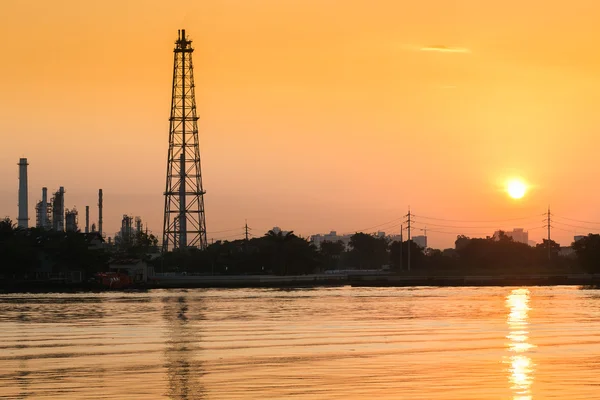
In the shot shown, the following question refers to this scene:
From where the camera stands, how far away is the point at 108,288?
14025cm

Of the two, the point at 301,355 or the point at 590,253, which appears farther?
the point at 590,253

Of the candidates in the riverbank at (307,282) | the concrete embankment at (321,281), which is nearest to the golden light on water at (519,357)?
the riverbank at (307,282)

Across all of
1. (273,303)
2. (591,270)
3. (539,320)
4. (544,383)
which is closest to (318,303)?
(273,303)

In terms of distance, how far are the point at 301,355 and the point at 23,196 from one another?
15223cm

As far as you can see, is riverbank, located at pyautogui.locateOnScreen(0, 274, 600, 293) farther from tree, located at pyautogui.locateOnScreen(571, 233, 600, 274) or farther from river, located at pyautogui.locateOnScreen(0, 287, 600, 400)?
river, located at pyautogui.locateOnScreen(0, 287, 600, 400)

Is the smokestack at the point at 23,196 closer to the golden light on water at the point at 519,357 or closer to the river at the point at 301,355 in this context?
the river at the point at 301,355

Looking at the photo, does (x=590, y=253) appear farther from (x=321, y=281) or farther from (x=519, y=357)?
(x=519, y=357)

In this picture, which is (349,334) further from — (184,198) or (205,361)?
(184,198)

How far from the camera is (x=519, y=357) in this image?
147 feet

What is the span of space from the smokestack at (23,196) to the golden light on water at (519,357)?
126987 mm

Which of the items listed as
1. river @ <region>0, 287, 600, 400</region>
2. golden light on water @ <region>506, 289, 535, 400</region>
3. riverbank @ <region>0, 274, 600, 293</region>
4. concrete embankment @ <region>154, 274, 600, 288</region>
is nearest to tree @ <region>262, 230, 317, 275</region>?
riverbank @ <region>0, 274, 600, 293</region>

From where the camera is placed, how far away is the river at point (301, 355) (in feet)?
117

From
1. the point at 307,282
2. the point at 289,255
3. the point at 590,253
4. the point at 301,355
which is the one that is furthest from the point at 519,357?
the point at 289,255

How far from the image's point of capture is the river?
117 feet
